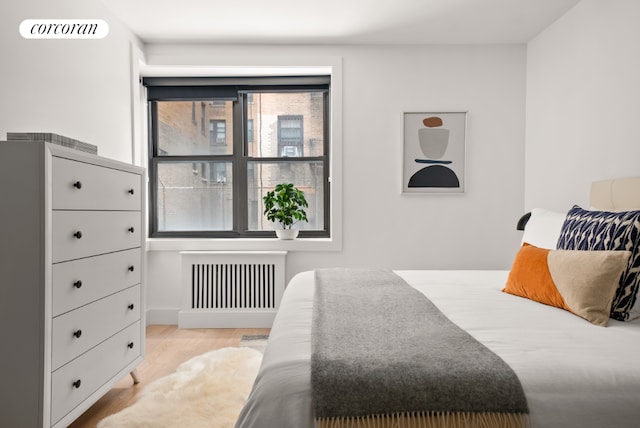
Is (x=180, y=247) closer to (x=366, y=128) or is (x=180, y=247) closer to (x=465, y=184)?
(x=366, y=128)

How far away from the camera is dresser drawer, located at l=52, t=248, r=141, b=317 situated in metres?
1.73

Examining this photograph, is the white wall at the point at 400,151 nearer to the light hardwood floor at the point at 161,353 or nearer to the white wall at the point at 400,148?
the white wall at the point at 400,148

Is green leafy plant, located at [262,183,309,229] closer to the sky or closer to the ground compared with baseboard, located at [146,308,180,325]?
closer to the sky

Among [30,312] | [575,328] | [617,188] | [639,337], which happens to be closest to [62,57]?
[30,312]

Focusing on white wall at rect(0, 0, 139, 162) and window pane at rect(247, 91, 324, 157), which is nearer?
white wall at rect(0, 0, 139, 162)

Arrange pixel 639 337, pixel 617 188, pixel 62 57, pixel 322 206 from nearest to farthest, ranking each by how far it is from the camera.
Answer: pixel 639 337
pixel 617 188
pixel 62 57
pixel 322 206

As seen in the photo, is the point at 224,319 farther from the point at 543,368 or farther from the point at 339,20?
the point at 543,368

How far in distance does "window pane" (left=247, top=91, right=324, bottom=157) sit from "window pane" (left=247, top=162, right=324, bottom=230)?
0.38 ft

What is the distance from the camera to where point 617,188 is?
2340 millimetres

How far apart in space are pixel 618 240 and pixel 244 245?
9.11ft

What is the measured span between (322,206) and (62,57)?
2341 millimetres

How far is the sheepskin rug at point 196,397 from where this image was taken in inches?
76.8

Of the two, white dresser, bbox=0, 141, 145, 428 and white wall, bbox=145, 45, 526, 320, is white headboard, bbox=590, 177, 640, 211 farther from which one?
white dresser, bbox=0, 141, 145, 428

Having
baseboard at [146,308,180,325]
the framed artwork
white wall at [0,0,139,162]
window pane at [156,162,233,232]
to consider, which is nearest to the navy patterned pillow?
the framed artwork
